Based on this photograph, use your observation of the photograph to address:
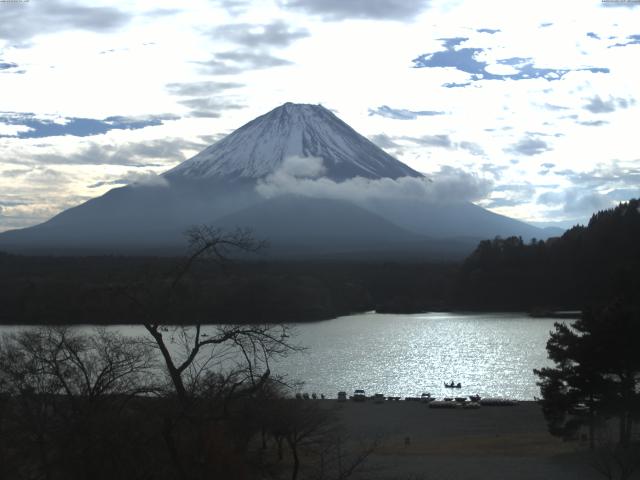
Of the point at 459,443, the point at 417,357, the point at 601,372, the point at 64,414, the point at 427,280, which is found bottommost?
the point at 459,443

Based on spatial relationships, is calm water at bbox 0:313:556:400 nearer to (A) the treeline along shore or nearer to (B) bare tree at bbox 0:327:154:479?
(A) the treeline along shore

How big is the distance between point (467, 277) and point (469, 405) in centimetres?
3640

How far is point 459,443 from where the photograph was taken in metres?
14.6

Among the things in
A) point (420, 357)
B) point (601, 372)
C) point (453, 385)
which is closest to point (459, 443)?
point (601, 372)

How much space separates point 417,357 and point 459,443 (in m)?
14.7

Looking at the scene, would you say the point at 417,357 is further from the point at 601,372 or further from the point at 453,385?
the point at 601,372

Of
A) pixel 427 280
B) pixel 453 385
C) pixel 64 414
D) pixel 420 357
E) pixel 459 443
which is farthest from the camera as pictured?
pixel 427 280

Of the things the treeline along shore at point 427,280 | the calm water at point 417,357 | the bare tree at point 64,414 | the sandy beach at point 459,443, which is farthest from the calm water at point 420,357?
the bare tree at point 64,414

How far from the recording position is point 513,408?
18.8 metres

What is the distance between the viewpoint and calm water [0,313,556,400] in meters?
23.2

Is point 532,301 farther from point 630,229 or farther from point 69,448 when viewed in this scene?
point 69,448

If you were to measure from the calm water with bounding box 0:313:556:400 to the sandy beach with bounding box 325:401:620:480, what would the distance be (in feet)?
8.47

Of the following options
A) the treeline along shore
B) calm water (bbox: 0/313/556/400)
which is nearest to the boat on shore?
calm water (bbox: 0/313/556/400)

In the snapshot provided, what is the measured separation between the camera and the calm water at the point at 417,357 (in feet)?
76.1
